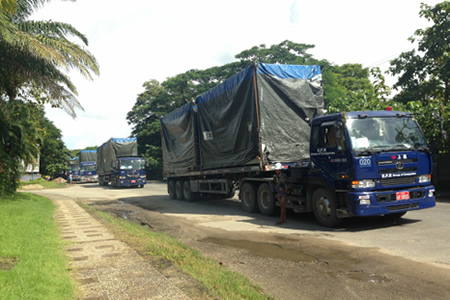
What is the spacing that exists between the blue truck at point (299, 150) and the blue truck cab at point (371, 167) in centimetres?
2

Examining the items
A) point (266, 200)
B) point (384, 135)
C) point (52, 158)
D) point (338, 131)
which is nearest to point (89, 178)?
point (52, 158)

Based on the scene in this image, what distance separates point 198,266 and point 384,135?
5188mm

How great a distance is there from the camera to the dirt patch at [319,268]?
14.5ft

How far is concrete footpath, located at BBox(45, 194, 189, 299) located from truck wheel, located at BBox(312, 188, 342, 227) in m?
4.56

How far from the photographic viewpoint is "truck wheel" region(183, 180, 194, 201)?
1662cm

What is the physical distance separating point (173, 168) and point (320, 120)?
10.1 meters

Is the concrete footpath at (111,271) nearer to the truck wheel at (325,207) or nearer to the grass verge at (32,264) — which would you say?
the grass verge at (32,264)

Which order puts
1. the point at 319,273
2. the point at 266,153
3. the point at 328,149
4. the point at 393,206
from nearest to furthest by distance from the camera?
1. the point at 319,273
2. the point at 393,206
3. the point at 328,149
4. the point at 266,153

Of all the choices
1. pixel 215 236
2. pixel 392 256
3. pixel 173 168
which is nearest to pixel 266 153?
pixel 215 236

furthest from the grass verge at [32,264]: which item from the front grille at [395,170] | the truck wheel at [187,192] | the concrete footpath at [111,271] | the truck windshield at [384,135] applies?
the truck wheel at [187,192]

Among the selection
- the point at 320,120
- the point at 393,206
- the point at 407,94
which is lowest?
the point at 393,206

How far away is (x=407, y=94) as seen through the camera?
2155cm

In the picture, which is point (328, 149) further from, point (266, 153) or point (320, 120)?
point (266, 153)

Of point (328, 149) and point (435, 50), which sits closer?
point (328, 149)
